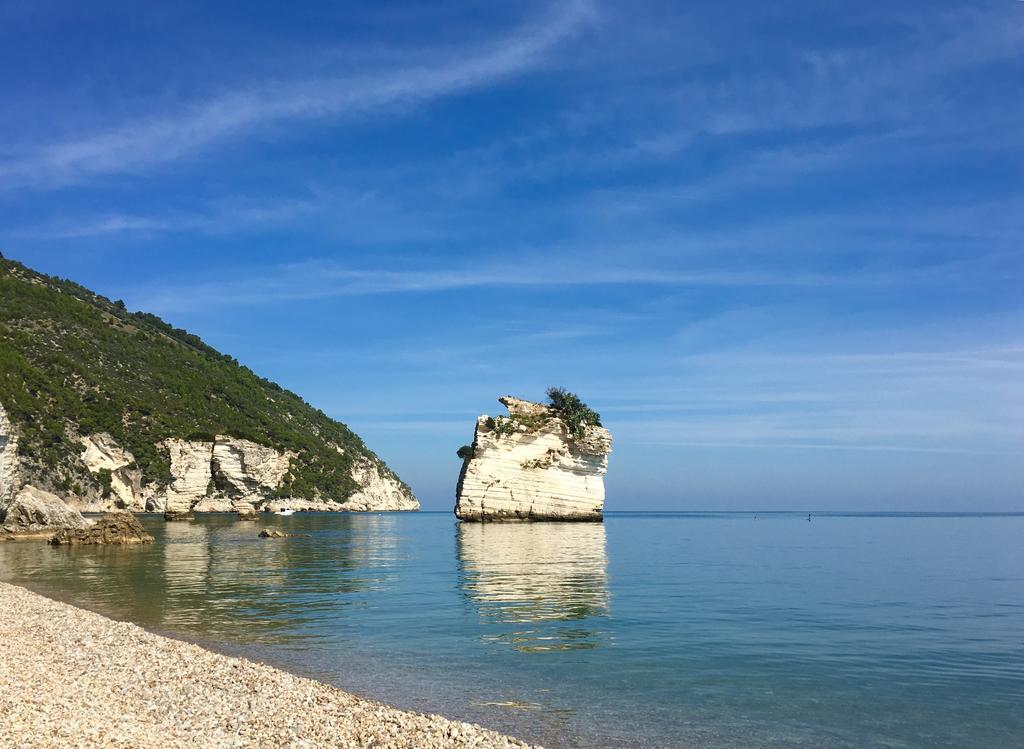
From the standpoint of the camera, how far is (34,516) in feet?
171

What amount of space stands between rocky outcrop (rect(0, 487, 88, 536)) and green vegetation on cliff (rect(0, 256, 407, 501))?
1314 inches

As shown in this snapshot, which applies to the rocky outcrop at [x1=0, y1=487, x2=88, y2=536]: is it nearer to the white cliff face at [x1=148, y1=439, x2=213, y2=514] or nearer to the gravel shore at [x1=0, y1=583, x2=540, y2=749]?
the gravel shore at [x1=0, y1=583, x2=540, y2=749]

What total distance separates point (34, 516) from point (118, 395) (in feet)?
175

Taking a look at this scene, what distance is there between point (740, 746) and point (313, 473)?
127138mm

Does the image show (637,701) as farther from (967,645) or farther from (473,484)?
(473,484)

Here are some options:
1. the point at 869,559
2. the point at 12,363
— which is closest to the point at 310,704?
the point at 869,559

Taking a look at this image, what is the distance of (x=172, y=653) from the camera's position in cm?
1350

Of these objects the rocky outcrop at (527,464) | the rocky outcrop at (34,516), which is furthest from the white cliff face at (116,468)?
the rocky outcrop at (527,464)

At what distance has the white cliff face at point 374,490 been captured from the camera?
143m

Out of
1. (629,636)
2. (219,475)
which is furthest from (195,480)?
(629,636)

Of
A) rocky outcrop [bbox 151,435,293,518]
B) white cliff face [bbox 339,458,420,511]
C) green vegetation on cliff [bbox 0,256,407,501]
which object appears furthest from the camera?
white cliff face [bbox 339,458,420,511]

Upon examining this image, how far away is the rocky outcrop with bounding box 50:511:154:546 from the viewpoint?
44.4m

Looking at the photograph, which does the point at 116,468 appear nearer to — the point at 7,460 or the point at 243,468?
the point at 243,468

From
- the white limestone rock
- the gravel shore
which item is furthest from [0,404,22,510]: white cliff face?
the white limestone rock
